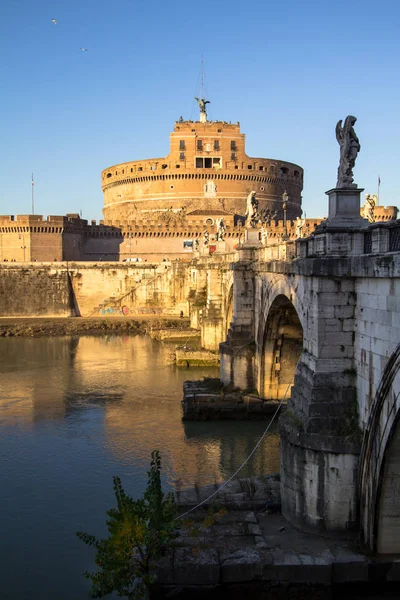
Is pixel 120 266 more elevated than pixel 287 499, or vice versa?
pixel 120 266

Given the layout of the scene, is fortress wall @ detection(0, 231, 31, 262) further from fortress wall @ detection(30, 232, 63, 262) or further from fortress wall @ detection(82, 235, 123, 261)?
fortress wall @ detection(82, 235, 123, 261)

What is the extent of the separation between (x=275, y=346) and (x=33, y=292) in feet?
102

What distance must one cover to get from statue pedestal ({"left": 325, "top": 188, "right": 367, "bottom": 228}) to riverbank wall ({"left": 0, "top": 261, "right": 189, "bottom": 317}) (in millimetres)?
34175

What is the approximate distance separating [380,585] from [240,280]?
11759 millimetres

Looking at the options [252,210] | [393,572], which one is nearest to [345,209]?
[393,572]

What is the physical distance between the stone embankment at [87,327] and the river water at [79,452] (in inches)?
389

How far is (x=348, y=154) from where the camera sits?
9.22 metres

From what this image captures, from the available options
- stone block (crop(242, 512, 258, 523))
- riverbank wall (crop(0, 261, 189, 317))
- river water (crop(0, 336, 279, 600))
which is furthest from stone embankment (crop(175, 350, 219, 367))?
riverbank wall (crop(0, 261, 189, 317))

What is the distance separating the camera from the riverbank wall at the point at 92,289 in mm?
44219

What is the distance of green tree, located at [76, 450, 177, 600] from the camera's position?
313 inches

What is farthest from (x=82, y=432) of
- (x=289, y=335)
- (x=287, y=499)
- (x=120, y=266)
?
(x=120, y=266)

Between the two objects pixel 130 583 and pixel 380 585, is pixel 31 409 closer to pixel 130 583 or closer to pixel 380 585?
pixel 130 583

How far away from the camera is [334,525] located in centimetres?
898

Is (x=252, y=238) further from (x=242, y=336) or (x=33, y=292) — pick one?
(x=33, y=292)
